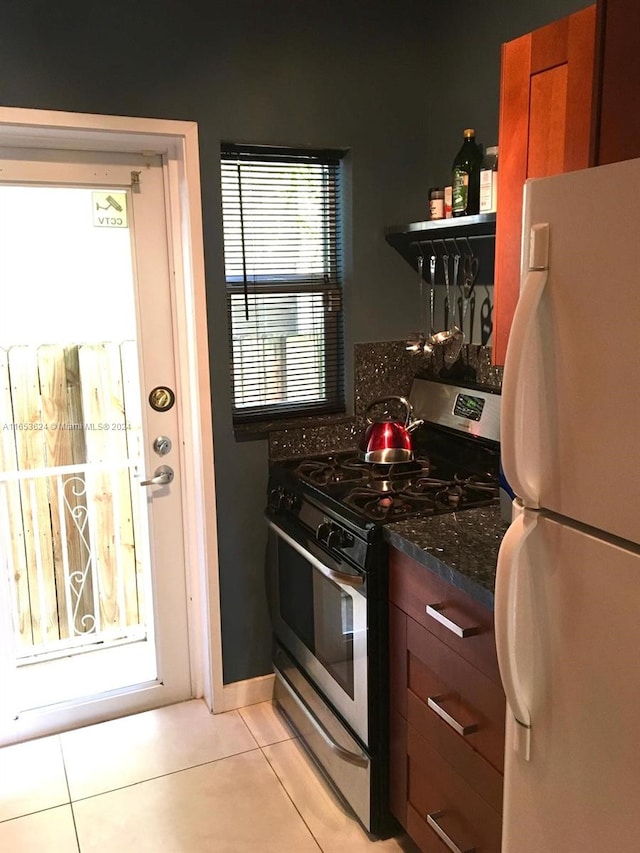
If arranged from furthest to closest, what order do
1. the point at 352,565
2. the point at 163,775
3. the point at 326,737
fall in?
1. the point at 163,775
2. the point at 326,737
3. the point at 352,565

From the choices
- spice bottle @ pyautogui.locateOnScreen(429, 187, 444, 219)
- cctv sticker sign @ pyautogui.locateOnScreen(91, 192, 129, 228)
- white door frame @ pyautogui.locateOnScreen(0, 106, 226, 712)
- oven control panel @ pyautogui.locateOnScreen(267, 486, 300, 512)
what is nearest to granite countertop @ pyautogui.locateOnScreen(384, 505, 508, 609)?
oven control panel @ pyautogui.locateOnScreen(267, 486, 300, 512)

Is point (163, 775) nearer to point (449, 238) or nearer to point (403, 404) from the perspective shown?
point (403, 404)

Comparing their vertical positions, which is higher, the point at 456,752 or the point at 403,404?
the point at 403,404

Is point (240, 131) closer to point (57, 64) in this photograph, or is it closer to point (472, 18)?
point (57, 64)

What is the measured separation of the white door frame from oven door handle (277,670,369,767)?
0.30m

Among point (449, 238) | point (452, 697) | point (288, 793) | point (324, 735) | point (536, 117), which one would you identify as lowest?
point (288, 793)

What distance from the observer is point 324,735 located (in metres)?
2.28

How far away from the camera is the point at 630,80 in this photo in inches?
46.1

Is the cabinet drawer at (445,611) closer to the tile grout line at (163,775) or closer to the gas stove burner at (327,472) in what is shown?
the gas stove burner at (327,472)

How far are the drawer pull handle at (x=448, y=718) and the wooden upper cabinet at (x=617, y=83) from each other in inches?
47.5

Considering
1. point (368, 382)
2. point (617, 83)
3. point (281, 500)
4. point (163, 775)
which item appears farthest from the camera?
point (368, 382)

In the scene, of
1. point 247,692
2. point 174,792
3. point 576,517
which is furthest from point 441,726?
point 247,692

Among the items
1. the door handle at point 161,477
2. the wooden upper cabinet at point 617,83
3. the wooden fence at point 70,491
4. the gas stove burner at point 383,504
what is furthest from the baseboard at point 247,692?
the wooden upper cabinet at point 617,83

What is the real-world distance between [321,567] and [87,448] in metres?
0.99
